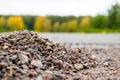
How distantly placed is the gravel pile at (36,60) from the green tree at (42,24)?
1308 cm

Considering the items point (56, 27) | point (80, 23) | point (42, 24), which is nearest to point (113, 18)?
point (80, 23)

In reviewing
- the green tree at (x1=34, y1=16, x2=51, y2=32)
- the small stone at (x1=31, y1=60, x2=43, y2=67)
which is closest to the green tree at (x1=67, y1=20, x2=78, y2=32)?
the green tree at (x1=34, y1=16, x2=51, y2=32)

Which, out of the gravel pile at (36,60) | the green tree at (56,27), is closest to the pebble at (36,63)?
the gravel pile at (36,60)

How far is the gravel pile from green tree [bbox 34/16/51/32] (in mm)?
13080

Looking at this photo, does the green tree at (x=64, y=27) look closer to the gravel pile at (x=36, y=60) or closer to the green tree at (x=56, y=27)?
the green tree at (x=56, y=27)

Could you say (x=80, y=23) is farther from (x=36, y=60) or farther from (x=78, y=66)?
(x=36, y=60)

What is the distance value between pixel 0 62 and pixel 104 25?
19.2 m

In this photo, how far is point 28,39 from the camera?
6.51m

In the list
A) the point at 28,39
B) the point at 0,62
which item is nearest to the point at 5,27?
the point at 28,39

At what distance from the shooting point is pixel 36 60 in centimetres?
570

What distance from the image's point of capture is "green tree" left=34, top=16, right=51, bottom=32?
20.2m

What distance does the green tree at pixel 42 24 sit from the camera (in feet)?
66.3

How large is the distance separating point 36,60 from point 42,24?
15.7 metres

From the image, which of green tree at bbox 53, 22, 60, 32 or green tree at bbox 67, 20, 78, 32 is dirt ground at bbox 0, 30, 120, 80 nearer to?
green tree at bbox 53, 22, 60, 32
